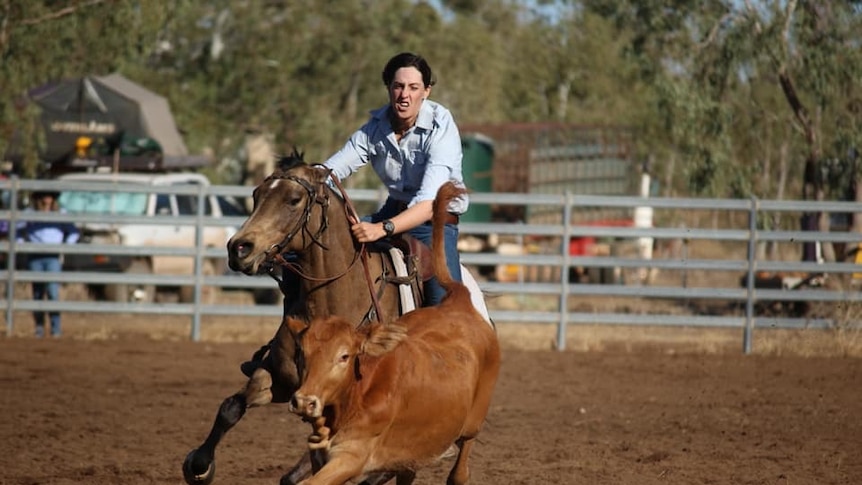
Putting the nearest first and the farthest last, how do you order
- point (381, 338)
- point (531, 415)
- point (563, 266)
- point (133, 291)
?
point (381, 338), point (531, 415), point (563, 266), point (133, 291)

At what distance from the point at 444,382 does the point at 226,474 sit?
252 cm

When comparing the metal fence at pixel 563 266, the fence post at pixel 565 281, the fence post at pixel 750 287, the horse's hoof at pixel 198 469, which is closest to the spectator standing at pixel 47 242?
the metal fence at pixel 563 266

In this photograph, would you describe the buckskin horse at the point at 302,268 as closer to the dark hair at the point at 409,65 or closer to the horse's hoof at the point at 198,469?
the horse's hoof at the point at 198,469

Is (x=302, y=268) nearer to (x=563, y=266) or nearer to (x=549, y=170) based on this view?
(x=563, y=266)

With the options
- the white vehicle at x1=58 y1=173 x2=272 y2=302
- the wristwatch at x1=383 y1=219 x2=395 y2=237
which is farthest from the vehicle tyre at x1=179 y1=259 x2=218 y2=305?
the wristwatch at x1=383 y1=219 x2=395 y2=237

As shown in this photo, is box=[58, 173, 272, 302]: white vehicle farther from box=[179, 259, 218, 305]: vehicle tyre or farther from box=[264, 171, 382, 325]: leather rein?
box=[264, 171, 382, 325]: leather rein

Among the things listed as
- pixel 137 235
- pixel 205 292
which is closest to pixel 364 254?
pixel 137 235

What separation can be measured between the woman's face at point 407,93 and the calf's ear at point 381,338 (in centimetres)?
151

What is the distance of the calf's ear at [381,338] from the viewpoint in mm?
4723

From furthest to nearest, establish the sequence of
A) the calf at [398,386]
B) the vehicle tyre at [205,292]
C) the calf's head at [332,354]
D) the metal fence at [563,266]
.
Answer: the vehicle tyre at [205,292] → the metal fence at [563,266] → the calf at [398,386] → the calf's head at [332,354]

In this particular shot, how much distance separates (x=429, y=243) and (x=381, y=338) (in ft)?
5.46

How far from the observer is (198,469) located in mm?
6000

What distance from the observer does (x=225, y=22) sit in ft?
112

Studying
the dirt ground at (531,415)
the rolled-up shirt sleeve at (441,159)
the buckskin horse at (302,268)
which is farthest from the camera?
the dirt ground at (531,415)
